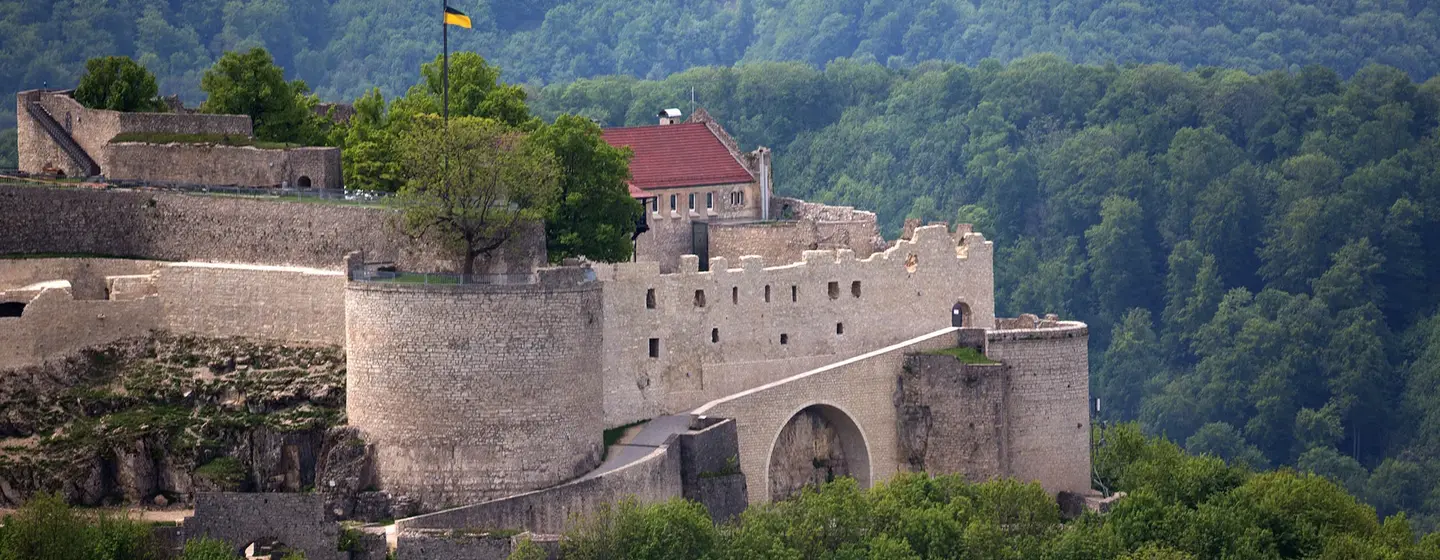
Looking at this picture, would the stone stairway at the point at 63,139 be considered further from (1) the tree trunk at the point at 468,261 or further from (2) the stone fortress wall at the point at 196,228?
(1) the tree trunk at the point at 468,261

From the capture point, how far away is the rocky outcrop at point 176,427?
87562mm

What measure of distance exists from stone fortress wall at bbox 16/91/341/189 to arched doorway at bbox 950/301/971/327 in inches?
717

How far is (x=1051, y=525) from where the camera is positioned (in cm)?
9412

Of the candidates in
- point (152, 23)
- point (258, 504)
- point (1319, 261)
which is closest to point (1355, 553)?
point (258, 504)

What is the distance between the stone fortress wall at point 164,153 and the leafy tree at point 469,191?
642cm

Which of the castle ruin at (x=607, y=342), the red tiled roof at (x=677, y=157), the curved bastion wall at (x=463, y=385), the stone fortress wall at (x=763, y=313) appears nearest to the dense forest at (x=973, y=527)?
the castle ruin at (x=607, y=342)

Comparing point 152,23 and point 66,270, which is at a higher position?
point 152,23

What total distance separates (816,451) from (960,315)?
705cm

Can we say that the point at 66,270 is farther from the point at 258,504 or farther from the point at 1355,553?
the point at 1355,553

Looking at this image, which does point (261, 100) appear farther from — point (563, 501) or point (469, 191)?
point (563, 501)

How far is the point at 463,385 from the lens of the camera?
283 ft

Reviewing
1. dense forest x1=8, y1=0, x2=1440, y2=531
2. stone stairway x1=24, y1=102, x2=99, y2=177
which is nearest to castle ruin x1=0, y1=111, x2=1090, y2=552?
stone stairway x1=24, y1=102, x2=99, y2=177

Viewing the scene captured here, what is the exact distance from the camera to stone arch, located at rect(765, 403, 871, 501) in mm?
97938

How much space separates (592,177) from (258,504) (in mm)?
14548
